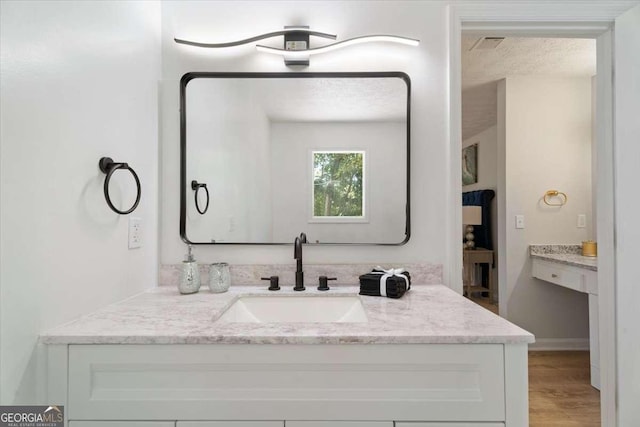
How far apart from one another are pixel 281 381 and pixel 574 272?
2.50 meters

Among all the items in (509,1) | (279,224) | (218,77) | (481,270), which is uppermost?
(509,1)

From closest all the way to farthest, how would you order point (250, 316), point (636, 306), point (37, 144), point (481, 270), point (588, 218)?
point (37, 144)
point (250, 316)
point (636, 306)
point (588, 218)
point (481, 270)

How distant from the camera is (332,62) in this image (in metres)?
1.51

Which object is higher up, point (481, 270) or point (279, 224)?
point (279, 224)

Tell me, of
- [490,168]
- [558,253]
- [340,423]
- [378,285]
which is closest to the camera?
[340,423]

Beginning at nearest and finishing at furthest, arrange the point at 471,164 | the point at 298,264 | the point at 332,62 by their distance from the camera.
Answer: the point at 298,264
the point at 332,62
the point at 471,164

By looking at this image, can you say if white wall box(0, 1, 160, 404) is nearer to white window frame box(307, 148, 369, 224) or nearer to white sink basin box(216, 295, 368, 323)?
white sink basin box(216, 295, 368, 323)

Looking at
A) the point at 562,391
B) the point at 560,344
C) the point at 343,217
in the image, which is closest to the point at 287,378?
the point at 343,217

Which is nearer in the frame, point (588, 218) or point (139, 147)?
point (139, 147)

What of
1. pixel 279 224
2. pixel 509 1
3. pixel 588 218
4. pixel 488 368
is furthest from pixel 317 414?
pixel 588 218

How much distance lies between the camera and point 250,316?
1302 millimetres

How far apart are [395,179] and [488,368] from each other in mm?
854

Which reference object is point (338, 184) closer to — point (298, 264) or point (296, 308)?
point (298, 264)

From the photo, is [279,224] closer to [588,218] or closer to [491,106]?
[588,218]
